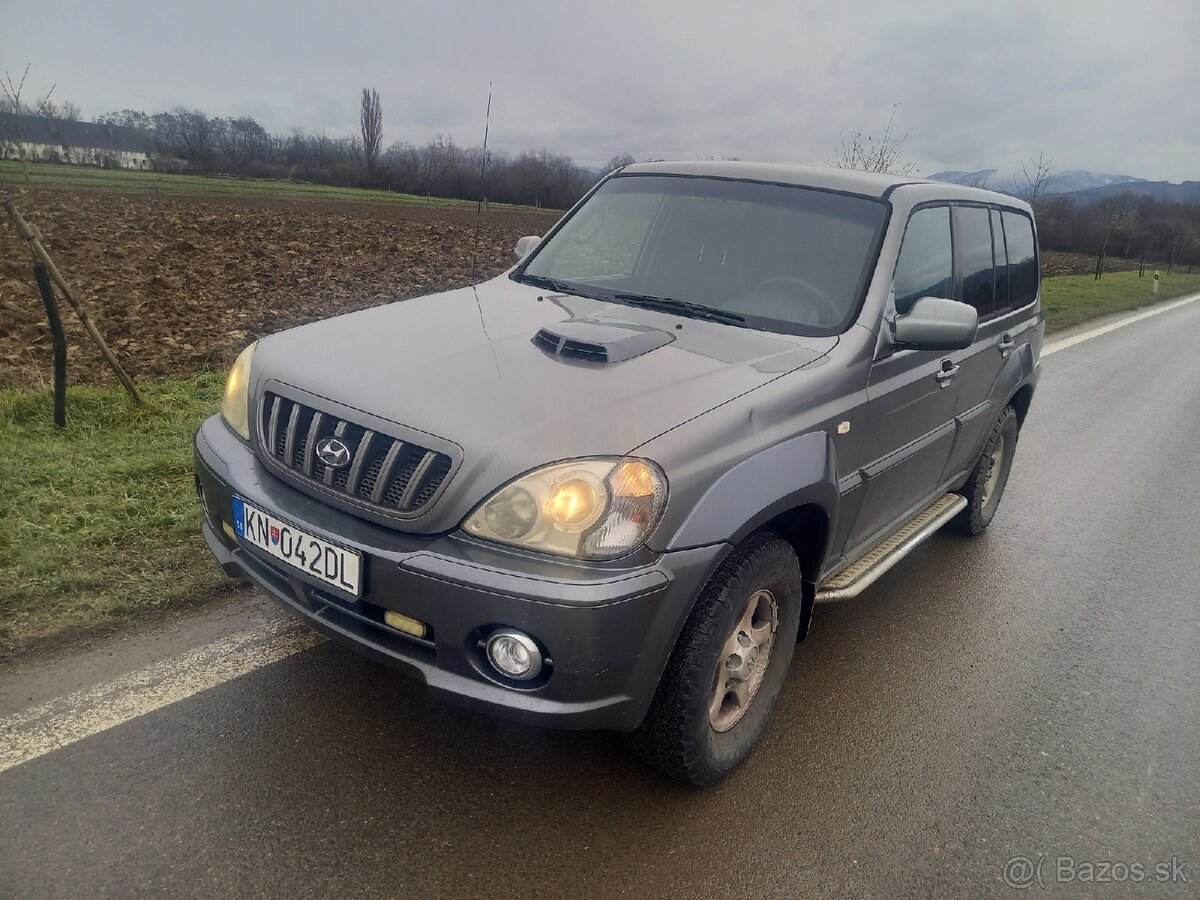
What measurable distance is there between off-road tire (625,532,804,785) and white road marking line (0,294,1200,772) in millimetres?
1422

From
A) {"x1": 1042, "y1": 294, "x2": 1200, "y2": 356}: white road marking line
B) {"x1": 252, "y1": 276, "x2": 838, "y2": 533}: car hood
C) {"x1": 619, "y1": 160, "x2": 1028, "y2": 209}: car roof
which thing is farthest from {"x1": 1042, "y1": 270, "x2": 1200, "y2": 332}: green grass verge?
{"x1": 252, "y1": 276, "x2": 838, "y2": 533}: car hood

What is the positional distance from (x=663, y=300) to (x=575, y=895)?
2100 mm

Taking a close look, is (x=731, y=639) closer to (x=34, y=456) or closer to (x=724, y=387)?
(x=724, y=387)

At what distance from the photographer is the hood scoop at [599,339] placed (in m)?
2.66

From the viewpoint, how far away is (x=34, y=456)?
15.0ft

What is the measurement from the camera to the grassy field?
323 cm

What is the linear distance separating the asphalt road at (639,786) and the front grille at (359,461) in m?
0.87

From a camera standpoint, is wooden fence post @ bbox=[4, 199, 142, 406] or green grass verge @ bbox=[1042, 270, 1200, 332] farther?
green grass verge @ bbox=[1042, 270, 1200, 332]

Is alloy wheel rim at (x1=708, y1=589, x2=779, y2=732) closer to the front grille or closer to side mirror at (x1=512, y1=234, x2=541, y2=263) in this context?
the front grille

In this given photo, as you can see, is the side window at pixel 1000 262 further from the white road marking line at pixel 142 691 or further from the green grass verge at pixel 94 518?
the green grass verge at pixel 94 518

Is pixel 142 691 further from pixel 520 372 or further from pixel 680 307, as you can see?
pixel 680 307

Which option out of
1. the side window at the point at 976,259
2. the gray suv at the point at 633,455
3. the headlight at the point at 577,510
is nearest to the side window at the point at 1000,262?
the side window at the point at 976,259

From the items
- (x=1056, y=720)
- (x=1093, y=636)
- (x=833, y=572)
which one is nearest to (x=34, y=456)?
(x=833, y=572)

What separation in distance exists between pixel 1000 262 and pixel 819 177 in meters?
1.36
